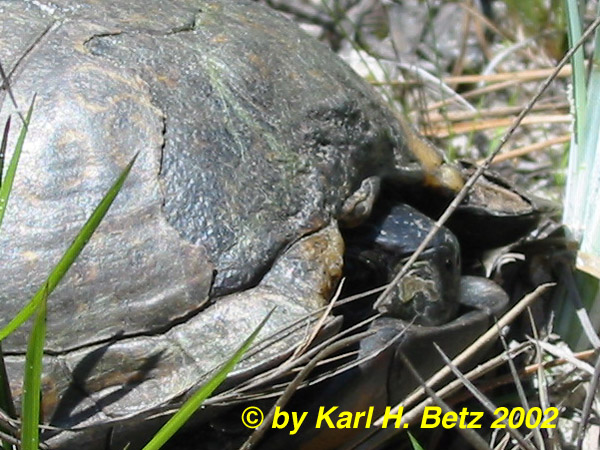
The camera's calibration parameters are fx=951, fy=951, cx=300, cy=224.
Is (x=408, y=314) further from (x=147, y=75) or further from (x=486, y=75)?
(x=486, y=75)

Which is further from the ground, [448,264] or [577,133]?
[577,133]

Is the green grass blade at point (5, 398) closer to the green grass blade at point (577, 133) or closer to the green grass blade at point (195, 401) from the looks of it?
the green grass blade at point (195, 401)

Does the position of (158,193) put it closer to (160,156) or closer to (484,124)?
(160,156)

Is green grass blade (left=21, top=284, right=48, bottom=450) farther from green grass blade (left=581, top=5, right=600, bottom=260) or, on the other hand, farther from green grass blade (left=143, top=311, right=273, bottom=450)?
green grass blade (left=581, top=5, right=600, bottom=260)

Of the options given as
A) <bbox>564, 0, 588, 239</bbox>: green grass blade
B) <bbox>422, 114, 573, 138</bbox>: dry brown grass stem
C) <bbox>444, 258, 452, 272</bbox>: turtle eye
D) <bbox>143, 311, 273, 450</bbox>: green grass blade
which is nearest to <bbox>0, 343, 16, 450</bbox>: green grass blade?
<bbox>143, 311, 273, 450</bbox>: green grass blade

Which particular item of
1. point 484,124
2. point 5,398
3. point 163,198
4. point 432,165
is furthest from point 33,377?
point 484,124

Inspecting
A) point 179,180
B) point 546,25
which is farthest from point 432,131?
point 179,180

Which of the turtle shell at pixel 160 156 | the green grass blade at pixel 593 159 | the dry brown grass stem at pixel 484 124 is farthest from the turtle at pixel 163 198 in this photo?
the dry brown grass stem at pixel 484 124
